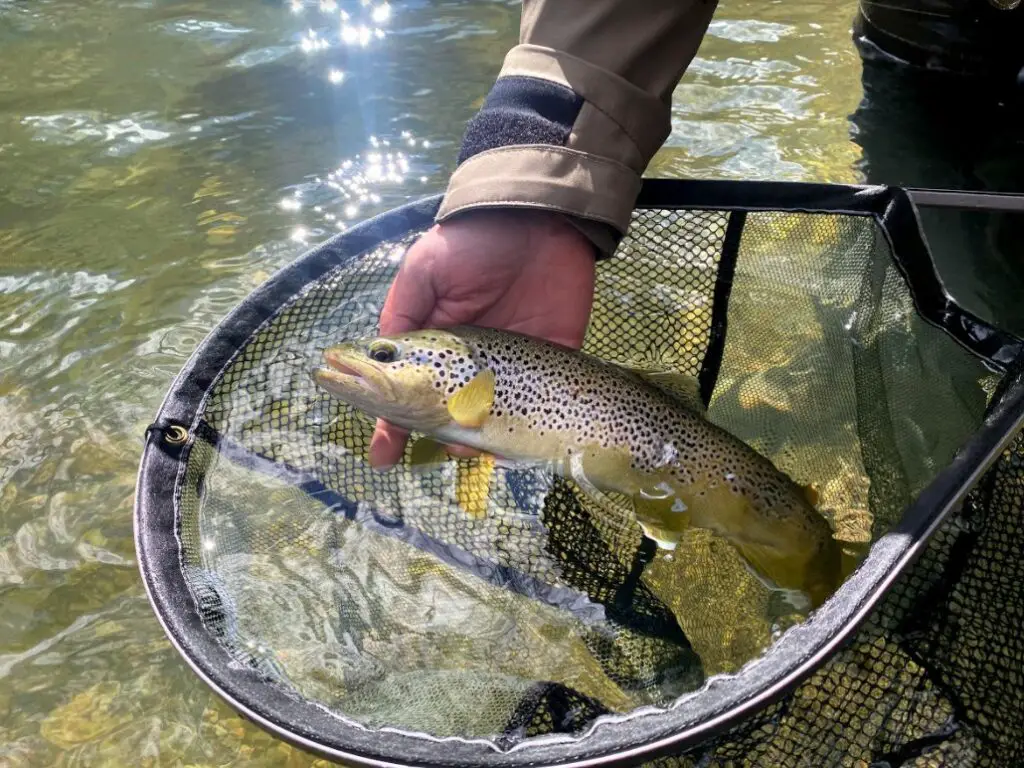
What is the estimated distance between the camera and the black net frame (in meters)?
1.23

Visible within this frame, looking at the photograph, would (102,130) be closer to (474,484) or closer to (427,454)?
(427,454)

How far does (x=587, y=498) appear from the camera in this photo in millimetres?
2412

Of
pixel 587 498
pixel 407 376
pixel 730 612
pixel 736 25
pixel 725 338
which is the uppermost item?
pixel 736 25

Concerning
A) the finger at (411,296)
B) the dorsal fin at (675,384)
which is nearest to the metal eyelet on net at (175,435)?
Result: the finger at (411,296)

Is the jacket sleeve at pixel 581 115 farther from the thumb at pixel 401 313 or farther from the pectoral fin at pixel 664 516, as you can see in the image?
the pectoral fin at pixel 664 516

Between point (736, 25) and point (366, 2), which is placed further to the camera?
point (366, 2)

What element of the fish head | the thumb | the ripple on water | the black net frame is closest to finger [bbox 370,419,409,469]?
the thumb

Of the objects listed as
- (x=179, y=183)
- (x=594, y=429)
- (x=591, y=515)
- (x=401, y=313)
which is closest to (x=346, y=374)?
(x=401, y=313)

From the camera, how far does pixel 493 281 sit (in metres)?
2.29

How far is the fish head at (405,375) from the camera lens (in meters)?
2.12

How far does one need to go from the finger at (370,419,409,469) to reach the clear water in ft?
2.47

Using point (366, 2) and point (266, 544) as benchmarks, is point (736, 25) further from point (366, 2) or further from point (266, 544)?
point (266, 544)

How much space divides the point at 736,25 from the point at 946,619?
5.07 m

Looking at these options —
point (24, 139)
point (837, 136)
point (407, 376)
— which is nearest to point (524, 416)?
point (407, 376)
